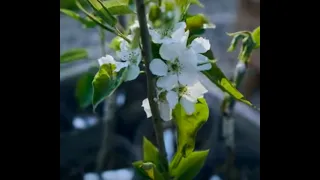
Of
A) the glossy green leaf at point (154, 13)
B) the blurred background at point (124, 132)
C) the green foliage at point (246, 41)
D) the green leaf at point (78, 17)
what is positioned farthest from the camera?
the blurred background at point (124, 132)

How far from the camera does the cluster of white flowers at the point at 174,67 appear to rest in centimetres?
51

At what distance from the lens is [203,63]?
21.2 inches

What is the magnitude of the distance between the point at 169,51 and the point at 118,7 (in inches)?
3.1

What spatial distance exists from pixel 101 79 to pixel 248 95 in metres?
0.75

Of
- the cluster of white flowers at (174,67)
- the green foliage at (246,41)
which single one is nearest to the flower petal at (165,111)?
the cluster of white flowers at (174,67)

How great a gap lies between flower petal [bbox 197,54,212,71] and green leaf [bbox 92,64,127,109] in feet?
0.22

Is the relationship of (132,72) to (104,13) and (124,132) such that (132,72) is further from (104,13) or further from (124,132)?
(124,132)

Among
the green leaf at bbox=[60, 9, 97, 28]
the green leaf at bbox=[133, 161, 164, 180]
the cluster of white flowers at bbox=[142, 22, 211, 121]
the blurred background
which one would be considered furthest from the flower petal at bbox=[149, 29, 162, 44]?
the blurred background

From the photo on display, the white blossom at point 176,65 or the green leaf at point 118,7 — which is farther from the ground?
the green leaf at point 118,7

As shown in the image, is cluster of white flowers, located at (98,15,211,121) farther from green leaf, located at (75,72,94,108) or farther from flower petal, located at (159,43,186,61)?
green leaf, located at (75,72,94,108)

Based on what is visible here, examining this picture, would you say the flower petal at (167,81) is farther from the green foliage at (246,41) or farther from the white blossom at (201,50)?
the green foliage at (246,41)

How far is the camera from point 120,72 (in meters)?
0.54
